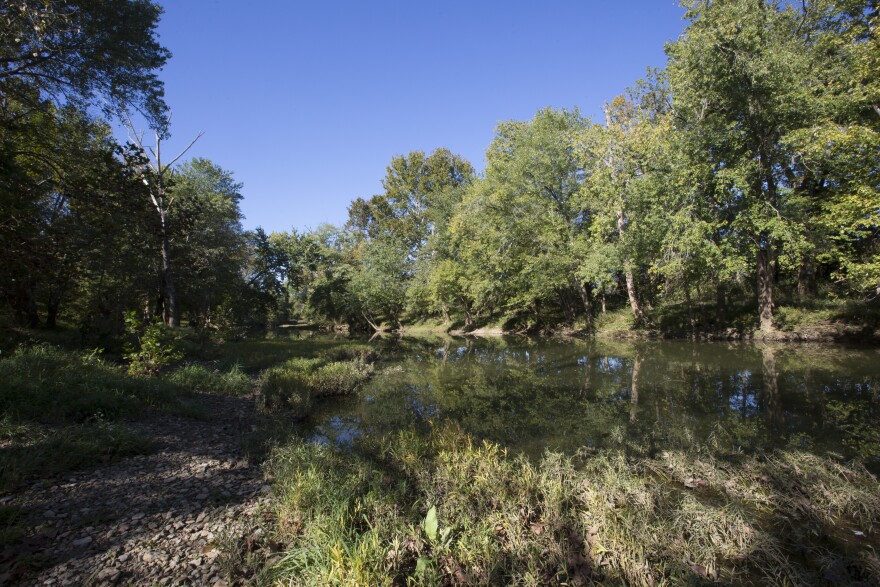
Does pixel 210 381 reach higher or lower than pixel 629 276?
lower

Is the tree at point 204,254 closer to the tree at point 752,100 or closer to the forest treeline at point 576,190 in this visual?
the forest treeline at point 576,190

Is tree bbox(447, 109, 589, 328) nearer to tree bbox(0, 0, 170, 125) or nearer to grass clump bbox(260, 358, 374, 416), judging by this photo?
grass clump bbox(260, 358, 374, 416)

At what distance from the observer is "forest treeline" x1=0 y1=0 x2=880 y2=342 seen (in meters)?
11.4

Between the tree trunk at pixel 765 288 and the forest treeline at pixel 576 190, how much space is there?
0.41 feet

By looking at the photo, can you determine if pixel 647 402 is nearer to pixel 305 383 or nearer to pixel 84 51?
pixel 305 383

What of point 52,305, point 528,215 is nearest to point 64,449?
point 52,305

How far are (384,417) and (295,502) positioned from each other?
5.53 meters

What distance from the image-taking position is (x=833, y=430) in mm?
7949

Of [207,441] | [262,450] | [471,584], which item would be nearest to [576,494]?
[471,584]

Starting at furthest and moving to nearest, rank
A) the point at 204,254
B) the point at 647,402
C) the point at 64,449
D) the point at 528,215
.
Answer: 1. the point at 528,215
2. the point at 204,254
3. the point at 647,402
4. the point at 64,449

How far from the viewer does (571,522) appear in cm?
459

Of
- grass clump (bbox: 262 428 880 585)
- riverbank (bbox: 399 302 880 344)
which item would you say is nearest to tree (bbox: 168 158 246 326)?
grass clump (bbox: 262 428 880 585)

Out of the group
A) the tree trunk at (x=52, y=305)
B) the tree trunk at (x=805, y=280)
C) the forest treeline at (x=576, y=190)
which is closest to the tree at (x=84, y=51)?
the forest treeline at (x=576, y=190)

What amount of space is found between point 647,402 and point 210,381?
1410 centimetres
